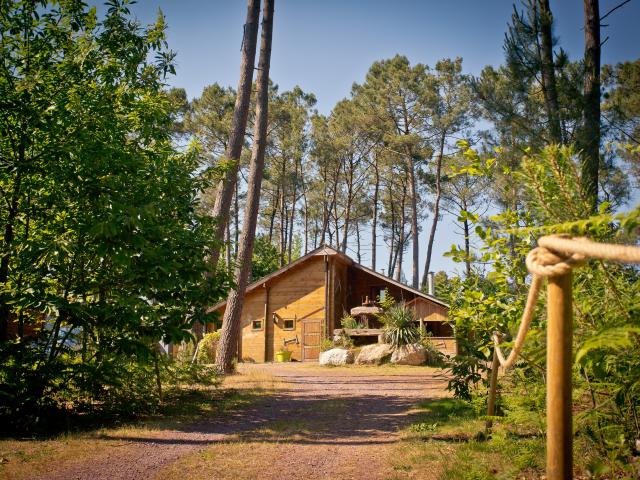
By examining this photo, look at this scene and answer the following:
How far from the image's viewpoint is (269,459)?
525cm

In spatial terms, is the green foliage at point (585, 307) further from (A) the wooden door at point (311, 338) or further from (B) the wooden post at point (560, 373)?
(A) the wooden door at point (311, 338)

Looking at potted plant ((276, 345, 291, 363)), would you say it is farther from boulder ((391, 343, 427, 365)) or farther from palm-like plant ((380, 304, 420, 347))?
boulder ((391, 343, 427, 365))

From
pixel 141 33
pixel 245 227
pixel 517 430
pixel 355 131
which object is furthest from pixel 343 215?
pixel 517 430

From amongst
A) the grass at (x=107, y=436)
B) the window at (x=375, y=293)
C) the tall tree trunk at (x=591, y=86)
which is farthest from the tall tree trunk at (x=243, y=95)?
the window at (x=375, y=293)

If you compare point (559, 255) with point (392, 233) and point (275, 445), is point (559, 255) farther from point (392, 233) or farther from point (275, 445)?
point (392, 233)

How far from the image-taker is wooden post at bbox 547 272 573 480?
5.54 ft

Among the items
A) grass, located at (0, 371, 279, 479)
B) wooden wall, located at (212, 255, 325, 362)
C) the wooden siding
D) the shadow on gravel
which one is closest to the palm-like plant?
the wooden siding

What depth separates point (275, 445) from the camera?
19.4 ft

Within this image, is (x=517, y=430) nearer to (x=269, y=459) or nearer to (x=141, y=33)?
(x=269, y=459)

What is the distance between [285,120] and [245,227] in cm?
2272

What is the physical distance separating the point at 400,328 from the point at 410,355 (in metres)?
1.15

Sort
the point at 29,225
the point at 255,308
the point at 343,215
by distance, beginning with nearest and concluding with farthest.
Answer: the point at 29,225
the point at 255,308
the point at 343,215

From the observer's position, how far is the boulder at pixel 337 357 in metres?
20.2

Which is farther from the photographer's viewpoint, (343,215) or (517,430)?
(343,215)
